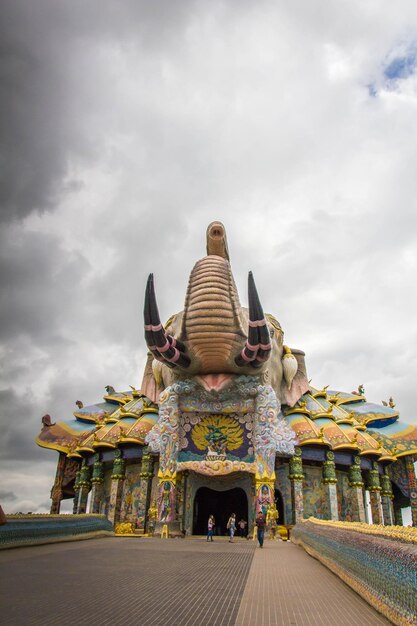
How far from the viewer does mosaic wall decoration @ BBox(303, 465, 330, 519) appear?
819 inches

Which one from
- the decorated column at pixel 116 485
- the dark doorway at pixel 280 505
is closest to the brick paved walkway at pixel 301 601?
the dark doorway at pixel 280 505

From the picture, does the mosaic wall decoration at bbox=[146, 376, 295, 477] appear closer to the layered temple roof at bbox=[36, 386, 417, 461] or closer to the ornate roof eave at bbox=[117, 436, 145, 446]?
the ornate roof eave at bbox=[117, 436, 145, 446]

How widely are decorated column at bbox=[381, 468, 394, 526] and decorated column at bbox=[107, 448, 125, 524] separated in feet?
42.7

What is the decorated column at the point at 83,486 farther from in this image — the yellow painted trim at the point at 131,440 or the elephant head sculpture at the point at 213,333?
the elephant head sculpture at the point at 213,333

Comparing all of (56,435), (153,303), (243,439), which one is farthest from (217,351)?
(56,435)

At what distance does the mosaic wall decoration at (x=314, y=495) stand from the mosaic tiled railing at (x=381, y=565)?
46.4 feet

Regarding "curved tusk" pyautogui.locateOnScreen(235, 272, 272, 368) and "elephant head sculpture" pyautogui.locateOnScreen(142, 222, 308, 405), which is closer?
"curved tusk" pyautogui.locateOnScreen(235, 272, 272, 368)

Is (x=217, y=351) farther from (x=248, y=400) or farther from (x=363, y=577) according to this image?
(x=363, y=577)

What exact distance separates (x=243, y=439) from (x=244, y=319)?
4.76m

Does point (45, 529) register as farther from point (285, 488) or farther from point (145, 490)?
point (285, 488)

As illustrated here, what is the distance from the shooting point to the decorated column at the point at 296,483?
19656 millimetres

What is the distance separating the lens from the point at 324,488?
69.1 ft

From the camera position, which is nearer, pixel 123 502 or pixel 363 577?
pixel 363 577

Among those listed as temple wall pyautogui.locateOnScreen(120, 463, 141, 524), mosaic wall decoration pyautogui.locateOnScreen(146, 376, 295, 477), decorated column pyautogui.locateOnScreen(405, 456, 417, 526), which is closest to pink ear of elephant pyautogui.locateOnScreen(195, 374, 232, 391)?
mosaic wall decoration pyautogui.locateOnScreen(146, 376, 295, 477)
